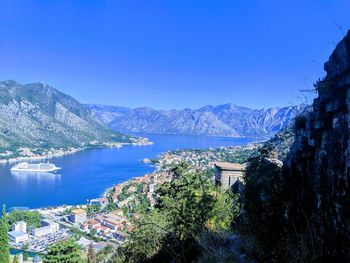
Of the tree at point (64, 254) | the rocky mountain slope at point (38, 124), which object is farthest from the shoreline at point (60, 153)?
the tree at point (64, 254)

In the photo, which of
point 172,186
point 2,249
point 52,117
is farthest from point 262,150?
point 52,117

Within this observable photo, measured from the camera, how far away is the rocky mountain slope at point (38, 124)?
424ft

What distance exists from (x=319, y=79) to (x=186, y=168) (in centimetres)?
1121

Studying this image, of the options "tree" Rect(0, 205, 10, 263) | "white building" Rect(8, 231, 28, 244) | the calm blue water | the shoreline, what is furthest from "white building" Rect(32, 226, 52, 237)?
the shoreline

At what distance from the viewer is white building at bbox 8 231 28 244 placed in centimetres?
3629

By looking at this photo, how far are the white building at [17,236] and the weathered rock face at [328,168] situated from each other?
38.0m

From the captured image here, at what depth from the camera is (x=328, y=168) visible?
382 cm

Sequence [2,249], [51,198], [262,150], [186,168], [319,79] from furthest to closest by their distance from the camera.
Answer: [51,198] < [2,249] < [186,168] < [262,150] < [319,79]

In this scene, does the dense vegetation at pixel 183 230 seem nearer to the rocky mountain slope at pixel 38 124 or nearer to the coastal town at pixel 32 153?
the coastal town at pixel 32 153

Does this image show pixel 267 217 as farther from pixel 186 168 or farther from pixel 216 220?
pixel 186 168

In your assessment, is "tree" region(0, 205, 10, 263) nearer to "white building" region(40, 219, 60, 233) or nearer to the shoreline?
"white building" region(40, 219, 60, 233)

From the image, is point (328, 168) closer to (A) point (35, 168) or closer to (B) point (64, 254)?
(B) point (64, 254)

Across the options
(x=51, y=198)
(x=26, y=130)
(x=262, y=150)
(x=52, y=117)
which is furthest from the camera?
(x=52, y=117)

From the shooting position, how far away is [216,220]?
23.9 feet
